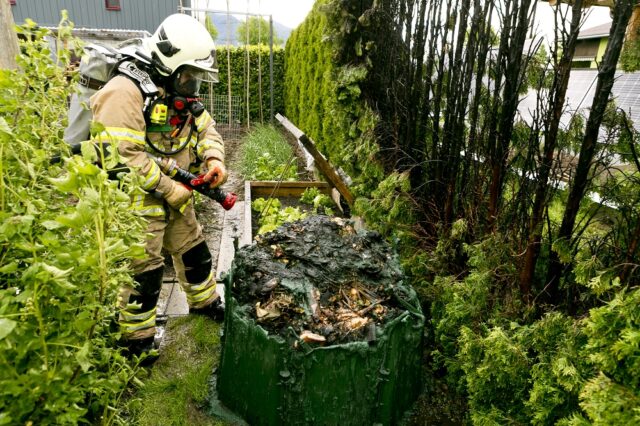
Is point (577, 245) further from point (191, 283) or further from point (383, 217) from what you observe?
point (191, 283)

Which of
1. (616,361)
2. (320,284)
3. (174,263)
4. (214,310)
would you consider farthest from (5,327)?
(214,310)

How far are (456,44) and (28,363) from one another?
319 centimetres

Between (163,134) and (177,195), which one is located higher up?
(163,134)

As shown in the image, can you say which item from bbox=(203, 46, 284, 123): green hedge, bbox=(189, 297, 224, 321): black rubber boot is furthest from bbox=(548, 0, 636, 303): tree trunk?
bbox=(203, 46, 284, 123): green hedge

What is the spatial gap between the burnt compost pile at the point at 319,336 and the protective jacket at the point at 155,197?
69cm

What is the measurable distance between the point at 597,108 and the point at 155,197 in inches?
A: 112

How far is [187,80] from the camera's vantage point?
3.34 m

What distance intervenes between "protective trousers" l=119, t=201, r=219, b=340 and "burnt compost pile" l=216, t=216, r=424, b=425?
2.22 ft

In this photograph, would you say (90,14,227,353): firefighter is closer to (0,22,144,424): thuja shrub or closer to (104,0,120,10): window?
(0,22,144,424): thuja shrub

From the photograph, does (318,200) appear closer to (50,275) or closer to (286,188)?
(286,188)

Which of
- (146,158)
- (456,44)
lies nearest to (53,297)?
(146,158)

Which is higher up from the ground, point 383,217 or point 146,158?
point 146,158

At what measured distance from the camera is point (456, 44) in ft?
10.6

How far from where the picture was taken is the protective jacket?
9.63 feet
